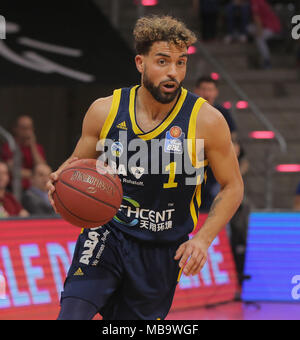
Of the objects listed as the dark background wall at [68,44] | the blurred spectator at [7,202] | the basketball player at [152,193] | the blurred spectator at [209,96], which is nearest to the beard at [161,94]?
the basketball player at [152,193]

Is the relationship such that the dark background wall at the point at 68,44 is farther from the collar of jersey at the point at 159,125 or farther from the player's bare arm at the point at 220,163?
the player's bare arm at the point at 220,163

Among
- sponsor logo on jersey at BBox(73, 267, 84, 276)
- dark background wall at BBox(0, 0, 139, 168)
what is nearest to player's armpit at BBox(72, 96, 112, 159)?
sponsor logo on jersey at BBox(73, 267, 84, 276)

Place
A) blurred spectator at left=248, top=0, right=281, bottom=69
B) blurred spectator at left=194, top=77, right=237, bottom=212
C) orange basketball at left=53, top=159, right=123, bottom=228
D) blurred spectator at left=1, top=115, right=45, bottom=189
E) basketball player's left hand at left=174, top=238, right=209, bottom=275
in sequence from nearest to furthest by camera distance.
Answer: basketball player's left hand at left=174, top=238, right=209, bottom=275 < orange basketball at left=53, top=159, right=123, bottom=228 < blurred spectator at left=194, top=77, right=237, bottom=212 < blurred spectator at left=1, top=115, right=45, bottom=189 < blurred spectator at left=248, top=0, right=281, bottom=69

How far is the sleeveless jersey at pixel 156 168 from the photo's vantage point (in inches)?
167

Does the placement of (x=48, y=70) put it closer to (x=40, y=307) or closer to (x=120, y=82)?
(x=120, y=82)

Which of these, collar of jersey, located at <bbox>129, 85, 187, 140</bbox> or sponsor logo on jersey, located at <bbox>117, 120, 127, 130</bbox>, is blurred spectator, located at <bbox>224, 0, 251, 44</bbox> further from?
sponsor logo on jersey, located at <bbox>117, 120, 127, 130</bbox>

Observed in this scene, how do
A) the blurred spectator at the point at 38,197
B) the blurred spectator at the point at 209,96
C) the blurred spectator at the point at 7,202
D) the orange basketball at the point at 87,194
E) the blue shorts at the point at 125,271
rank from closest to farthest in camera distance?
the orange basketball at the point at 87,194
the blue shorts at the point at 125,271
the blurred spectator at the point at 209,96
the blurred spectator at the point at 7,202
the blurred spectator at the point at 38,197

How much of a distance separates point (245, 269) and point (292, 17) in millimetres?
6134

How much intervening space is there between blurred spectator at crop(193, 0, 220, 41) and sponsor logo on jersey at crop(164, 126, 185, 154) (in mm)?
8261

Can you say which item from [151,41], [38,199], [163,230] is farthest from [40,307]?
[151,41]

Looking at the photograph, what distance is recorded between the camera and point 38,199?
27.5 ft

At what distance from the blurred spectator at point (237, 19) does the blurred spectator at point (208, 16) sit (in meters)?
0.22

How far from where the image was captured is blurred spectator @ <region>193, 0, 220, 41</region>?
1212 cm

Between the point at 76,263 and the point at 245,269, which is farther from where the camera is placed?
the point at 245,269
